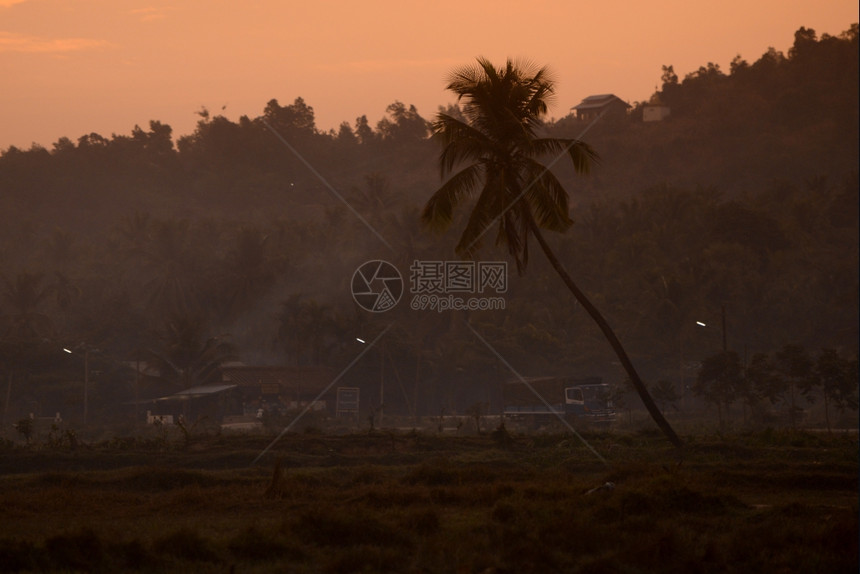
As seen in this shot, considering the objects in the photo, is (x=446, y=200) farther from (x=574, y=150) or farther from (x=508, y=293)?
(x=508, y=293)

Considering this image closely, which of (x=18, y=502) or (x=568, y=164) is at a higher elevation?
(x=568, y=164)

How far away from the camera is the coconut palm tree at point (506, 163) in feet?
95.2

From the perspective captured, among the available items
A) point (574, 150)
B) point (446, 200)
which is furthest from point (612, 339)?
point (446, 200)

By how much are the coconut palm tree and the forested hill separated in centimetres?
10420

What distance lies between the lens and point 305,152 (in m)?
163

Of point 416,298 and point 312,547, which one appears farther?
point 416,298

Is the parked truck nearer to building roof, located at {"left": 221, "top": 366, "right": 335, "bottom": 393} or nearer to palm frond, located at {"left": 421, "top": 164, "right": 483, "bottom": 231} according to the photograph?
building roof, located at {"left": 221, "top": 366, "right": 335, "bottom": 393}

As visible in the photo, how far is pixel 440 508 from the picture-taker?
2083cm

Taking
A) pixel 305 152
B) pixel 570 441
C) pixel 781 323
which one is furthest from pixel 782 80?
pixel 570 441

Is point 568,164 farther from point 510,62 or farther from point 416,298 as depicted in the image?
point 510,62

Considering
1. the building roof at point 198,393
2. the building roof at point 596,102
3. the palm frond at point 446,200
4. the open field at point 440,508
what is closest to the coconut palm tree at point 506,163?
the palm frond at point 446,200

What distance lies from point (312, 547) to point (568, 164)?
12562 cm

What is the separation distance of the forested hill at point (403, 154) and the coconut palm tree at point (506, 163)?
104195mm

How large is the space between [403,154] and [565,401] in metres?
117
